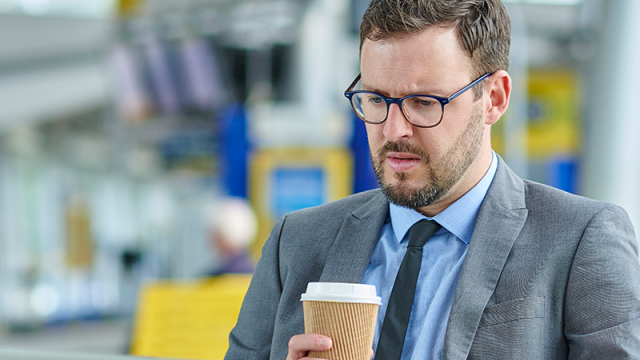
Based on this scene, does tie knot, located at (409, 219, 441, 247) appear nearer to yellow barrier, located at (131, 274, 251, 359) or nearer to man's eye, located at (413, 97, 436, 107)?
man's eye, located at (413, 97, 436, 107)

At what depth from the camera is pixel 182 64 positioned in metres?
10.0

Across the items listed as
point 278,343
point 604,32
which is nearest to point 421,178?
point 278,343

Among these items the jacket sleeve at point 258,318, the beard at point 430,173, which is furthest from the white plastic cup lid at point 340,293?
the jacket sleeve at point 258,318

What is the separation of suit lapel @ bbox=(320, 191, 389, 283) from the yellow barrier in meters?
2.57

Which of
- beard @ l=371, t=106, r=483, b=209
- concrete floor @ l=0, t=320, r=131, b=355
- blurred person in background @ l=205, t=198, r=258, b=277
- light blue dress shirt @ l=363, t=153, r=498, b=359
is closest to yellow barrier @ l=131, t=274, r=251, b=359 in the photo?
blurred person in background @ l=205, t=198, r=258, b=277

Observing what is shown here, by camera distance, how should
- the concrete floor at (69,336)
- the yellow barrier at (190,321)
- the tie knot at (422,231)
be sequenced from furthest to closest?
the concrete floor at (69,336) → the yellow barrier at (190,321) → the tie knot at (422,231)

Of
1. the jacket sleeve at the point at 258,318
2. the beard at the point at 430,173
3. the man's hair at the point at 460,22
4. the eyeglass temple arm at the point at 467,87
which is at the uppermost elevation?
the man's hair at the point at 460,22

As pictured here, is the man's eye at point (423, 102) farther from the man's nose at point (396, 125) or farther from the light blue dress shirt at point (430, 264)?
the light blue dress shirt at point (430, 264)

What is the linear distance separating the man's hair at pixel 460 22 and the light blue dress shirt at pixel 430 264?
28 centimetres

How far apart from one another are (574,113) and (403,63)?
389 inches

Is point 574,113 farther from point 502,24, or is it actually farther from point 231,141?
point 502,24

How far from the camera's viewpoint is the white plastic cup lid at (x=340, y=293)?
1177mm

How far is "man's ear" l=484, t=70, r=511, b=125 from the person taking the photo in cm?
157

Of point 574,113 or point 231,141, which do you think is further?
point 574,113
